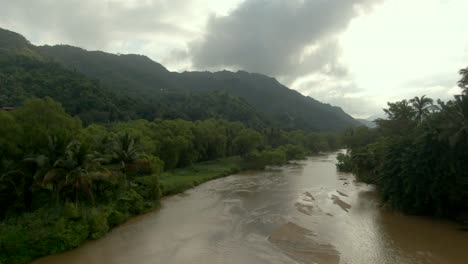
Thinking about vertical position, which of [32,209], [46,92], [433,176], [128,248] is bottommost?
[128,248]

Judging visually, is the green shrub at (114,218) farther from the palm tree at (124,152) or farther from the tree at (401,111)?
the tree at (401,111)

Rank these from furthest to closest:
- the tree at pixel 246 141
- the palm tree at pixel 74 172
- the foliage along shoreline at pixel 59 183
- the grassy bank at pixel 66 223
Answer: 1. the tree at pixel 246 141
2. the palm tree at pixel 74 172
3. the foliage along shoreline at pixel 59 183
4. the grassy bank at pixel 66 223

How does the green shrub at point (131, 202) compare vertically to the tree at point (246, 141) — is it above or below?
below

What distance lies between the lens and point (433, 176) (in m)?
24.6

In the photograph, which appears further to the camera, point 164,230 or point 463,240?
point 164,230

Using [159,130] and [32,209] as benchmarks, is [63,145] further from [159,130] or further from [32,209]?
[159,130]

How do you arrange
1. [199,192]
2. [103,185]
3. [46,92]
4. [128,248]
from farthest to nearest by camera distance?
[46,92], [199,192], [103,185], [128,248]

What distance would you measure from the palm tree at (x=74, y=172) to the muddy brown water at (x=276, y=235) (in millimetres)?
3997

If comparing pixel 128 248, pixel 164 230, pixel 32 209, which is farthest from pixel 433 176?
pixel 32 209

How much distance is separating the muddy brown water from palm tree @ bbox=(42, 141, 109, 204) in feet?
13.1

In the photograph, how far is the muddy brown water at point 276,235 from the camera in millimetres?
19766

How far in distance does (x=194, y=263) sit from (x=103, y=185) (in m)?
12.3

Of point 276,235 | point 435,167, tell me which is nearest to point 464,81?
point 435,167

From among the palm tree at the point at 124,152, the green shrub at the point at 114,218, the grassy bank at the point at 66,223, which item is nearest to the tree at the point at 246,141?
the grassy bank at the point at 66,223
